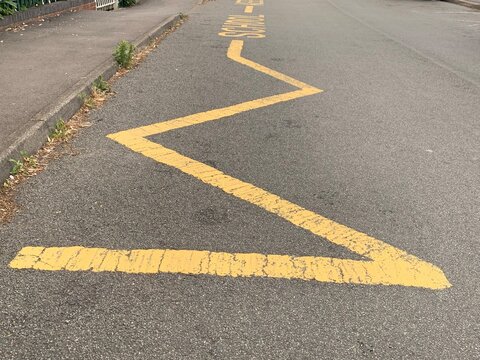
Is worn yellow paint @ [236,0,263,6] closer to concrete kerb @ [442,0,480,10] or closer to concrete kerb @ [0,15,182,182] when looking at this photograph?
concrete kerb @ [442,0,480,10]

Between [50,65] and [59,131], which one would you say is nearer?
[59,131]

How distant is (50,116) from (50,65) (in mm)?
2161

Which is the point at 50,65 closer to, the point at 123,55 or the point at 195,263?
the point at 123,55

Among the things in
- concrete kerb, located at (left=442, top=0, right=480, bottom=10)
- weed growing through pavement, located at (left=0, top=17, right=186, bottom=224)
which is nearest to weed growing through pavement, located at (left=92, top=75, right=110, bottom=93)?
weed growing through pavement, located at (left=0, top=17, right=186, bottom=224)

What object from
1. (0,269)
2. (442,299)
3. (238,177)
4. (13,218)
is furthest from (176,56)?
(442,299)

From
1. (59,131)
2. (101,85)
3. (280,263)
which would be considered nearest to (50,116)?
(59,131)

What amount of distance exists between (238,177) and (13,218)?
1.54 m

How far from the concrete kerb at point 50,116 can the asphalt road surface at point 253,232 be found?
0.89 feet

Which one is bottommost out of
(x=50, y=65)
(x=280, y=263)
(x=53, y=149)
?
(x=280, y=263)

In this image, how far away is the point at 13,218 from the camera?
2.72 m

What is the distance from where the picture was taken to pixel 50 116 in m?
3.93

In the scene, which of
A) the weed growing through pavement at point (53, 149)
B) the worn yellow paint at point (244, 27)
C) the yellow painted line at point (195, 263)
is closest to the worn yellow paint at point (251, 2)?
the worn yellow paint at point (244, 27)

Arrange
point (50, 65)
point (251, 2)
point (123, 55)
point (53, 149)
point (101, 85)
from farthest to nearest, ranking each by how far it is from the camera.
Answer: point (251, 2), point (123, 55), point (50, 65), point (101, 85), point (53, 149)

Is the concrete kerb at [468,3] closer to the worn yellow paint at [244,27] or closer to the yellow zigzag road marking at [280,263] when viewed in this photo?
the worn yellow paint at [244,27]
